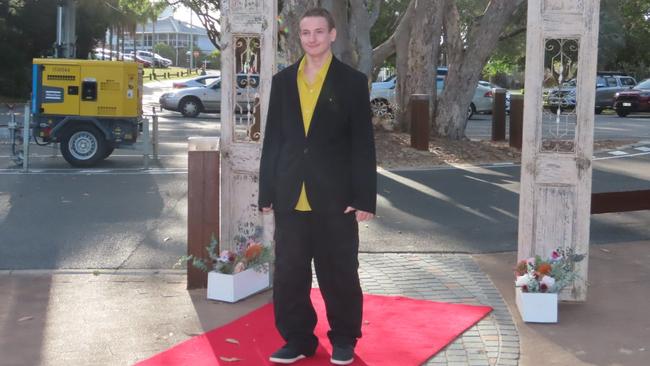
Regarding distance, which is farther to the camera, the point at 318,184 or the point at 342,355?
the point at 342,355

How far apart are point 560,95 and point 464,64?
1155 cm

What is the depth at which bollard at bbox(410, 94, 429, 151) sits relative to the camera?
1588cm

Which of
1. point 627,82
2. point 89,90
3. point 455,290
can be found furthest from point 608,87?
point 455,290

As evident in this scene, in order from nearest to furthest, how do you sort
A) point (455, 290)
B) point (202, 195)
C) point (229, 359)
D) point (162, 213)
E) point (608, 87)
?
point (229, 359), point (202, 195), point (455, 290), point (162, 213), point (608, 87)

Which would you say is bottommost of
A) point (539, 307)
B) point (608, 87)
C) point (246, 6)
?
point (539, 307)

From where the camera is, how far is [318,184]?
4906 millimetres

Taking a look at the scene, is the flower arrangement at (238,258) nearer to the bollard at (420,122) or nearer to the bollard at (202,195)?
the bollard at (202,195)

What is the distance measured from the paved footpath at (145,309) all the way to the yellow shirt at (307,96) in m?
1.24

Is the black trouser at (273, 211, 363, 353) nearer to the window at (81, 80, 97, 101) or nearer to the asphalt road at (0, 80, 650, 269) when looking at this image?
the asphalt road at (0, 80, 650, 269)

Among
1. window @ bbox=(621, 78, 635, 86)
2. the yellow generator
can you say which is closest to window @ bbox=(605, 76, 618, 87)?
window @ bbox=(621, 78, 635, 86)

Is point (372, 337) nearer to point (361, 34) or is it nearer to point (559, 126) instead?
point (559, 126)

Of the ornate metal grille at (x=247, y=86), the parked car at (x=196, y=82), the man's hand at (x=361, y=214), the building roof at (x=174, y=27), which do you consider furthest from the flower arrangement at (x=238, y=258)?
the building roof at (x=174, y=27)

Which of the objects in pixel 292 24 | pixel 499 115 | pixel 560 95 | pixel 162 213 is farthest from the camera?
pixel 499 115

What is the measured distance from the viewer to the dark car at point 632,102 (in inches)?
1251
